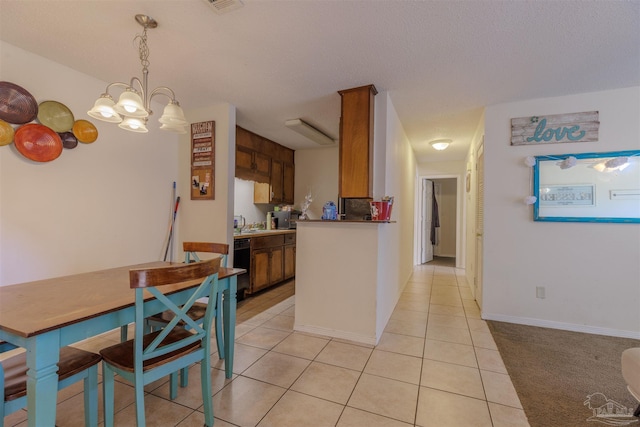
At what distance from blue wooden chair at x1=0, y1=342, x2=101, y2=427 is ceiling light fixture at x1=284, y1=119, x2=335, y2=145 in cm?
313

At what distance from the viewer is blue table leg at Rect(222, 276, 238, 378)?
78.1 inches

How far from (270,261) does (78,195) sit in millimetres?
2364

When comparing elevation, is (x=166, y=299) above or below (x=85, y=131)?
below

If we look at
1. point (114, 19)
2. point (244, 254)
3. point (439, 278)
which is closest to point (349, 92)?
point (114, 19)

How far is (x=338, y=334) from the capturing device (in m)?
2.68

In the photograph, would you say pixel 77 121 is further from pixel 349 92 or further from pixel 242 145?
pixel 349 92

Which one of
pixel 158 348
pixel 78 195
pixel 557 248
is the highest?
pixel 78 195

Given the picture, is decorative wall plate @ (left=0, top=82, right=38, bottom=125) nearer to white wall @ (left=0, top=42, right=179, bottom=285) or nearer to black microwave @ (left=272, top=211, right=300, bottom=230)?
white wall @ (left=0, top=42, right=179, bottom=285)

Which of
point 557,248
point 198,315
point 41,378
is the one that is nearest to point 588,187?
point 557,248

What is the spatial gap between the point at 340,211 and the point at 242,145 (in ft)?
6.81

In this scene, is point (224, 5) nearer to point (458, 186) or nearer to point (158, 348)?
point (158, 348)

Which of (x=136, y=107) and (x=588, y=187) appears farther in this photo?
(x=588, y=187)

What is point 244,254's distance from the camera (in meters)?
3.68

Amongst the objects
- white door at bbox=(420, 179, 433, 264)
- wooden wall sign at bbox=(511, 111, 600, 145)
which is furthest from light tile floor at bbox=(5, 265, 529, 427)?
white door at bbox=(420, 179, 433, 264)
